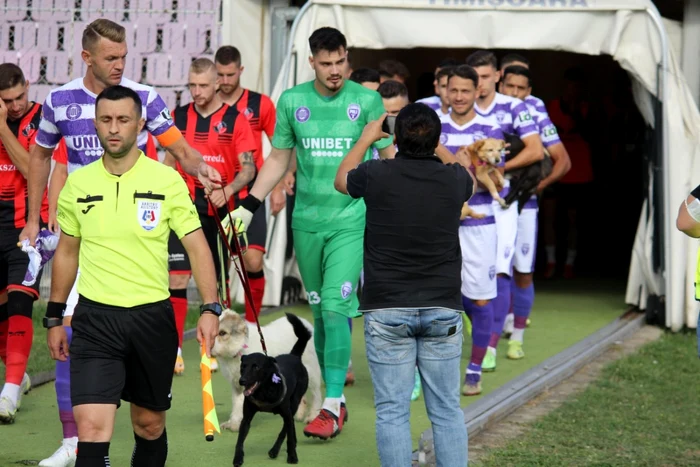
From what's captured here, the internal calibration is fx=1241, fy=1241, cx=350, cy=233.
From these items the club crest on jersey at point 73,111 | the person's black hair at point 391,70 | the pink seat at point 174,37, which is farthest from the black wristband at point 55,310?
the pink seat at point 174,37

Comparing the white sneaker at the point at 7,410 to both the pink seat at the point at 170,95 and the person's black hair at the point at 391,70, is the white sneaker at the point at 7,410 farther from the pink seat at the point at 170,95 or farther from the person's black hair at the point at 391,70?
the pink seat at the point at 170,95

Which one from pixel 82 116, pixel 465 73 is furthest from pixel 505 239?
pixel 82 116

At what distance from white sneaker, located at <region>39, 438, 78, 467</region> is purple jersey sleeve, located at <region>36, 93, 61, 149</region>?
156 cm

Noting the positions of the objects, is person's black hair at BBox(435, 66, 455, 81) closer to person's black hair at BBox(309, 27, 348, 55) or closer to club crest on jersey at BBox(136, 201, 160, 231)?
person's black hair at BBox(309, 27, 348, 55)

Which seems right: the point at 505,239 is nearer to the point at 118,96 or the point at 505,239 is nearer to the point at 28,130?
the point at 28,130

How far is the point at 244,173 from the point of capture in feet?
27.7

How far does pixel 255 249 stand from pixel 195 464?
3.03 metres

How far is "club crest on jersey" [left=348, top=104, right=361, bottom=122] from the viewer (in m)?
7.26

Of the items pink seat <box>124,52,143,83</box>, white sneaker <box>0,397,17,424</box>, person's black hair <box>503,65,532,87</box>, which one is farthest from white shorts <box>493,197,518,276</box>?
pink seat <box>124,52,143,83</box>

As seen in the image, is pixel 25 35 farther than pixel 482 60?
Yes

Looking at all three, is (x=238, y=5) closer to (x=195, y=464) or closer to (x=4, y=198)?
(x=4, y=198)

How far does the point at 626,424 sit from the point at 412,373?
2782 mm

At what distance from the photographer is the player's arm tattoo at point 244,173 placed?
8.31m

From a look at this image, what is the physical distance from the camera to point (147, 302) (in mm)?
5219
